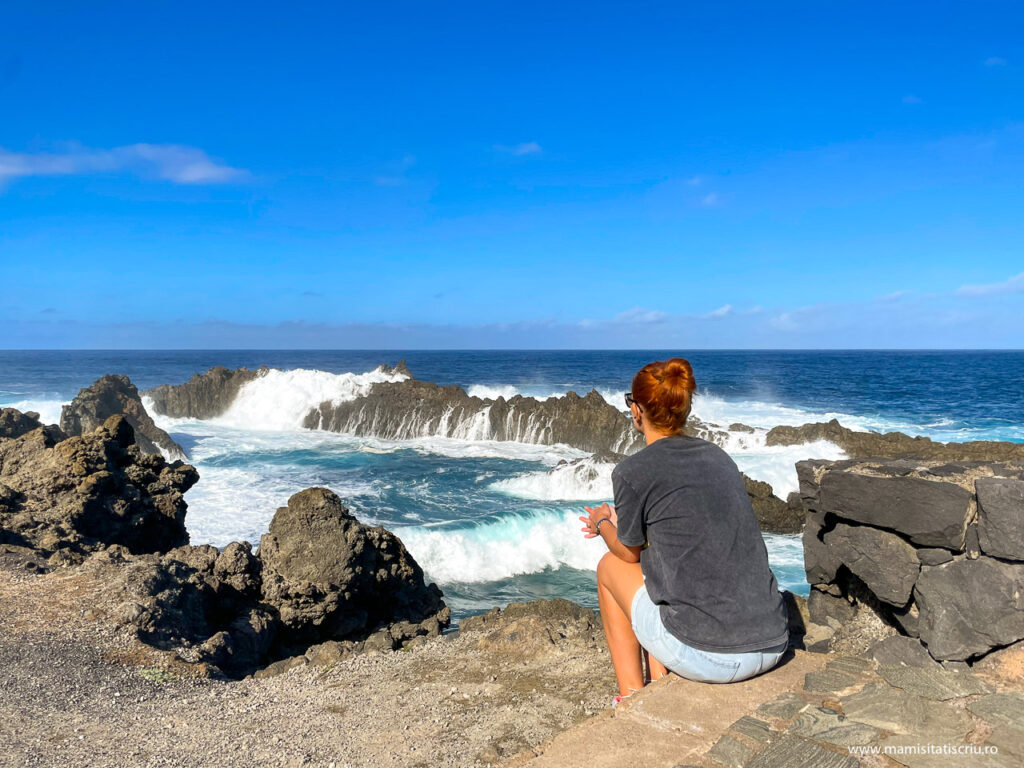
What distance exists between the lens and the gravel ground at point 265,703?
4.44m

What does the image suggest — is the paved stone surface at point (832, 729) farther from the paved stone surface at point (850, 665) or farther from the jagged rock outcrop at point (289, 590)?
the jagged rock outcrop at point (289, 590)

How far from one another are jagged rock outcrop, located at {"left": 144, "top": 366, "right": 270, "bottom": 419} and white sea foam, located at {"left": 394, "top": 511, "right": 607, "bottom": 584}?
2487cm

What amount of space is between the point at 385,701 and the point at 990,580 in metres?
4.30

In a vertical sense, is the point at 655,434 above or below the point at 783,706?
above

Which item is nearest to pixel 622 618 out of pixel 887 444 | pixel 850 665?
pixel 850 665

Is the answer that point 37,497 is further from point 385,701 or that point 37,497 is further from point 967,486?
point 967,486

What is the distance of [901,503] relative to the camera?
427 centimetres

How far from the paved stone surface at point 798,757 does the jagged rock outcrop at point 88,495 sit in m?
8.08

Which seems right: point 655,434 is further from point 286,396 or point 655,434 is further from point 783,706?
point 286,396

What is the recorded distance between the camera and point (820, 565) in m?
4.91

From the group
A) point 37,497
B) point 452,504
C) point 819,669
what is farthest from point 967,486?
point 452,504

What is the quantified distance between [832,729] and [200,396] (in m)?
37.9

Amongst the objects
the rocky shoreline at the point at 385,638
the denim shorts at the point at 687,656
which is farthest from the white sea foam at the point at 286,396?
the denim shorts at the point at 687,656

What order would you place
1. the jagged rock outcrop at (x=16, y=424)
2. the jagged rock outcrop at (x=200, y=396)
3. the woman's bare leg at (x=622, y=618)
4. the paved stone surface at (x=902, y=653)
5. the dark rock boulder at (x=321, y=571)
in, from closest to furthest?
the woman's bare leg at (x=622, y=618)
the paved stone surface at (x=902, y=653)
the dark rock boulder at (x=321, y=571)
the jagged rock outcrop at (x=16, y=424)
the jagged rock outcrop at (x=200, y=396)
